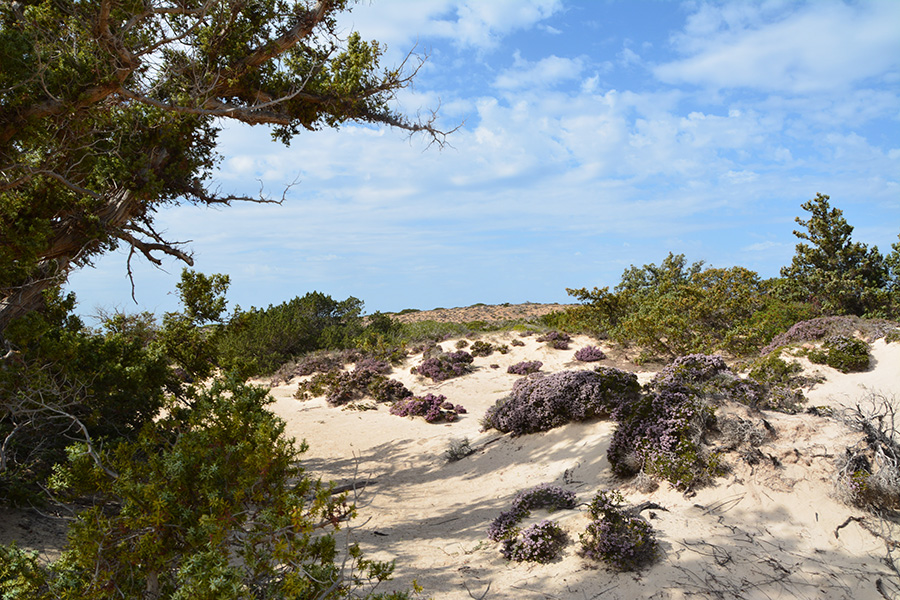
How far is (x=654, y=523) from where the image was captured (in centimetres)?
536

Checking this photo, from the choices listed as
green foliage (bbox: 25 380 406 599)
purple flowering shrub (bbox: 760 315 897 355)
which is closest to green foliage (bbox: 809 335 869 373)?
purple flowering shrub (bbox: 760 315 897 355)

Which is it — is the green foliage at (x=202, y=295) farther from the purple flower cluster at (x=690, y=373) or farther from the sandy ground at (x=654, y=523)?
the purple flower cluster at (x=690, y=373)

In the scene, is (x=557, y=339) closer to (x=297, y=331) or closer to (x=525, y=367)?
(x=525, y=367)

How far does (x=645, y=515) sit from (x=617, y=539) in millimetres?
974

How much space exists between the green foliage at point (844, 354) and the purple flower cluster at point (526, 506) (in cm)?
934

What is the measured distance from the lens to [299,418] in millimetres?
13750

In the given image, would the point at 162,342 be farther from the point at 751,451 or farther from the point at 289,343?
the point at 289,343

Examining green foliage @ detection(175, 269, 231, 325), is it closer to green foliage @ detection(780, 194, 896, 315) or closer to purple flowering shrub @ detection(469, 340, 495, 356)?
purple flowering shrub @ detection(469, 340, 495, 356)

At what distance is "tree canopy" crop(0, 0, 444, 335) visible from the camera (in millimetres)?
5320

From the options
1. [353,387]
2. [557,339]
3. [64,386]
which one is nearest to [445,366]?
[353,387]

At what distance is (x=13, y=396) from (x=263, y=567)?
4675mm

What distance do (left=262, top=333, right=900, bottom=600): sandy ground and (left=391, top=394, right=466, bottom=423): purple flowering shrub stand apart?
7.87ft

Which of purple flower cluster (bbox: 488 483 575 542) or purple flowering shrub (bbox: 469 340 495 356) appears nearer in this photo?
purple flower cluster (bbox: 488 483 575 542)

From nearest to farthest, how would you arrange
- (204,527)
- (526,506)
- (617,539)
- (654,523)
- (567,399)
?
(204,527) < (617,539) < (654,523) < (526,506) < (567,399)
